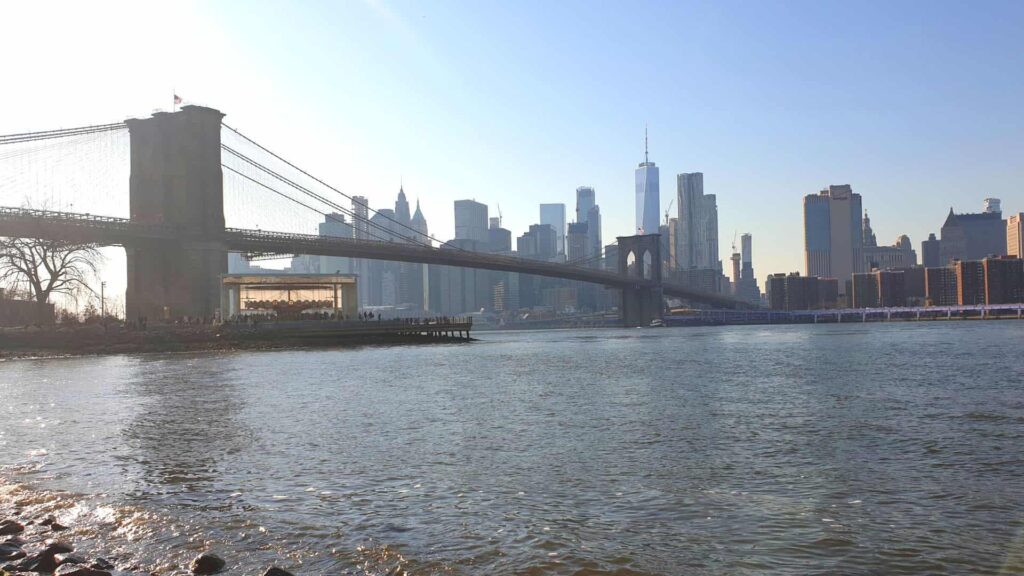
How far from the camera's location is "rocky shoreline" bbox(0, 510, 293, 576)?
7816 mm

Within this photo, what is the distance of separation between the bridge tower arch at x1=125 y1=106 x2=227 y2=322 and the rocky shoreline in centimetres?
6514

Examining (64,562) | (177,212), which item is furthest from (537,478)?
(177,212)

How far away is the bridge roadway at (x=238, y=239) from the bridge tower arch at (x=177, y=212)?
1203mm

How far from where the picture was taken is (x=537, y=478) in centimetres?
1248

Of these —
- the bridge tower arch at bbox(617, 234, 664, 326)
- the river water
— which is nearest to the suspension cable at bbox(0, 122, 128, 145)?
the river water

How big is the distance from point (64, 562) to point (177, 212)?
69.9 m

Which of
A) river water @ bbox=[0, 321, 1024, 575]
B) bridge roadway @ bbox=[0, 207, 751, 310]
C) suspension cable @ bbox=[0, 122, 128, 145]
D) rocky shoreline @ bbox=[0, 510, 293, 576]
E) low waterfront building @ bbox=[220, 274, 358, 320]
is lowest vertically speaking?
river water @ bbox=[0, 321, 1024, 575]

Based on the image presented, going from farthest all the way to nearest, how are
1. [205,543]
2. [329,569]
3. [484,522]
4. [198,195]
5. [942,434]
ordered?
[198,195], [942,434], [484,522], [205,543], [329,569]

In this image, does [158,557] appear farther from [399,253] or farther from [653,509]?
[399,253]

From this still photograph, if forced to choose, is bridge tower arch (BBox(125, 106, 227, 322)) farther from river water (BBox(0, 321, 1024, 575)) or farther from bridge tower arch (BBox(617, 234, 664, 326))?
bridge tower arch (BBox(617, 234, 664, 326))

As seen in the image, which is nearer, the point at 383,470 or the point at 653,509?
the point at 653,509

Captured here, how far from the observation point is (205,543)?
915cm

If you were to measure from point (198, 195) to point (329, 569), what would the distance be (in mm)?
71825

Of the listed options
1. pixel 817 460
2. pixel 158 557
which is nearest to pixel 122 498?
pixel 158 557
